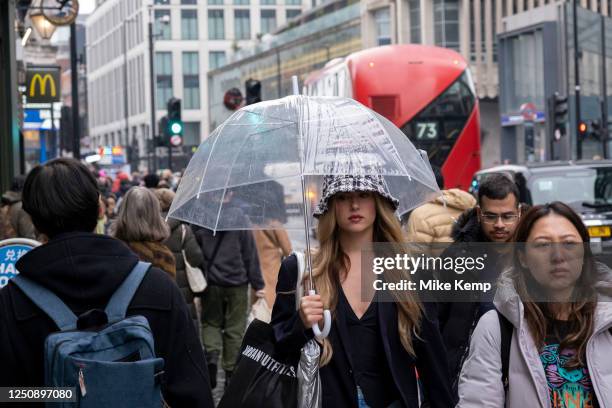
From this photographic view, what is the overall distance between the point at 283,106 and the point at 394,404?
131 cm

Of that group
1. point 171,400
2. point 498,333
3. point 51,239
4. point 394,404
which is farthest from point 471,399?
point 51,239

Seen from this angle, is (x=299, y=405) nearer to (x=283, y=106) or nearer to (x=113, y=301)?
(x=113, y=301)

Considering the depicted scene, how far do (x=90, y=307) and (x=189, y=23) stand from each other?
24993 millimetres

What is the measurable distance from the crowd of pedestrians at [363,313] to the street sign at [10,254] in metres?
1.96

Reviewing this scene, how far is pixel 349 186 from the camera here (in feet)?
13.9

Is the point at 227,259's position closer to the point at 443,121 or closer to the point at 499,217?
the point at 499,217

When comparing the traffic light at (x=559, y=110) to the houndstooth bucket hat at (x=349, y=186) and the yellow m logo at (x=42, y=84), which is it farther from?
the houndstooth bucket hat at (x=349, y=186)

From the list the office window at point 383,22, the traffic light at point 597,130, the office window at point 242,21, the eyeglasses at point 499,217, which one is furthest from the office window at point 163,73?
the eyeglasses at point 499,217

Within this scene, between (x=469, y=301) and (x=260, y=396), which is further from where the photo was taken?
(x=469, y=301)

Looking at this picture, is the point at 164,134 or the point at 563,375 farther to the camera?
the point at 164,134

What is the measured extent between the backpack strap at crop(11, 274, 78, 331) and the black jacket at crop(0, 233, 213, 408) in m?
0.02

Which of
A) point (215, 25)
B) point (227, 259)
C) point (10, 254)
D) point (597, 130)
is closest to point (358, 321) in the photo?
point (10, 254)

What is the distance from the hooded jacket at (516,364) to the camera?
11.2 ft

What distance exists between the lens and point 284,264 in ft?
13.5
